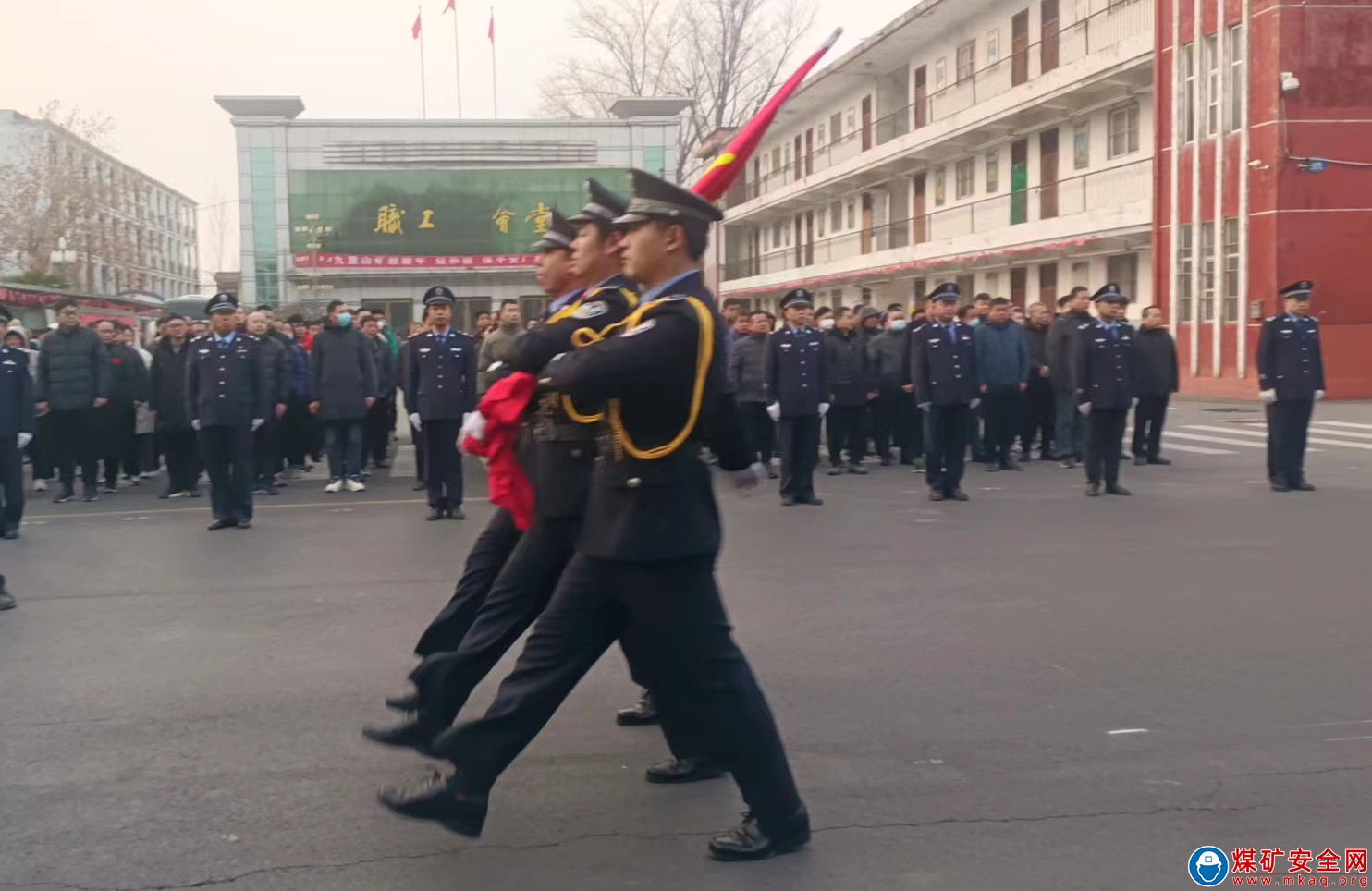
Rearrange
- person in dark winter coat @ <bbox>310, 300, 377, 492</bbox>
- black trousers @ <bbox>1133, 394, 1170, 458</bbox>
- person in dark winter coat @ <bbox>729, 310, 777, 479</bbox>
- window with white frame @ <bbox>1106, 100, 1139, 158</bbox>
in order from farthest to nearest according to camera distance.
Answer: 1. window with white frame @ <bbox>1106, 100, 1139, 158</bbox>
2. black trousers @ <bbox>1133, 394, 1170, 458</bbox>
3. person in dark winter coat @ <bbox>729, 310, 777, 479</bbox>
4. person in dark winter coat @ <bbox>310, 300, 377, 492</bbox>

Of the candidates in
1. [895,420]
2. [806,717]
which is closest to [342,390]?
[895,420]

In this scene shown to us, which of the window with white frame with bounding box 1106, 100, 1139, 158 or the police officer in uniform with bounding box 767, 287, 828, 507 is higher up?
the window with white frame with bounding box 1106, 100, 1139, 158

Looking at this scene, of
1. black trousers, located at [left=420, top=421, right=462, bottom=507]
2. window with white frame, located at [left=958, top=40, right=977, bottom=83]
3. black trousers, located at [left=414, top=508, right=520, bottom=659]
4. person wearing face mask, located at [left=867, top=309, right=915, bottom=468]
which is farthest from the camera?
window with white frame, located at [left=958, top=40, right=977, bottom=83]

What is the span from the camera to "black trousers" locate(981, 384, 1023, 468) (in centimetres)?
1505

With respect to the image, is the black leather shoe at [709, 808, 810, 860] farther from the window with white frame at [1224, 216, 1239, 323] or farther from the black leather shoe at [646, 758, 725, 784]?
the window with white frame at [1224, 216, 1239, 323]

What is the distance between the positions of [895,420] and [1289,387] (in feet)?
16.1

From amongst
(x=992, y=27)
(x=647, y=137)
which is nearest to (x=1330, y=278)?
(x=992, y=27)

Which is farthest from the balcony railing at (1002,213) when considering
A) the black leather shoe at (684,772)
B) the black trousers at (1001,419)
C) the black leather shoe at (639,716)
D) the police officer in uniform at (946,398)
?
the black leather shoe at (684,772)

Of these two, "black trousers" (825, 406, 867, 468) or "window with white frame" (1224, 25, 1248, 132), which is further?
"window with white frame" (1224, 25, 1248, 132)

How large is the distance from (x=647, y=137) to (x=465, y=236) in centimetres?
916

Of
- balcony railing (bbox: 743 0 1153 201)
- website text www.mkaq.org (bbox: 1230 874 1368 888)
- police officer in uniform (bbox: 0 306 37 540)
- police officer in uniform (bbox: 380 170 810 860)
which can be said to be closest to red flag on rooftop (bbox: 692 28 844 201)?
police officer in uniform (bbox: 380 170 810 860)

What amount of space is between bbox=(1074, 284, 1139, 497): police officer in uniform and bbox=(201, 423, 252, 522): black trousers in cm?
737

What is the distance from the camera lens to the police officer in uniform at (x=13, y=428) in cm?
1045

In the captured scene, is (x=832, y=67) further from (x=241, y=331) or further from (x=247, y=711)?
(x=247, y=711)
